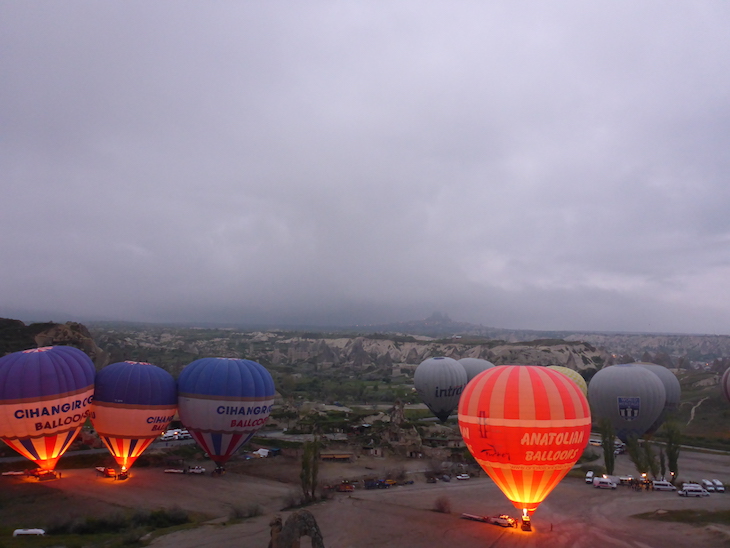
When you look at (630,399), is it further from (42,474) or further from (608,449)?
(42,474)

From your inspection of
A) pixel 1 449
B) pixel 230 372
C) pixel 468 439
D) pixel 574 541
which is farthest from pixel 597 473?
pixel 1 449

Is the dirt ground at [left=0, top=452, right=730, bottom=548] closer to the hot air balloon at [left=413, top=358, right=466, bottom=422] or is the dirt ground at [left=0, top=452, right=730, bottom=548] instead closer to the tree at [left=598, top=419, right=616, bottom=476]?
the tree at [left=598, top=419, right=616, bottom=476]

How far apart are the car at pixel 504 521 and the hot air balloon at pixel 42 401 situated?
15.9 m

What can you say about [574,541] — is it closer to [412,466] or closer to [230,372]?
[412,466]

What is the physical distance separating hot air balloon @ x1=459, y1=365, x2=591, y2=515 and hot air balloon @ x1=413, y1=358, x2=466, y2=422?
1963 centimetres

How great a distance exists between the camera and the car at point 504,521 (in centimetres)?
1459

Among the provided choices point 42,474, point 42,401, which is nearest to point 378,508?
point 42,401

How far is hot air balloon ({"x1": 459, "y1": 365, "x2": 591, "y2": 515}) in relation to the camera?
13.4m

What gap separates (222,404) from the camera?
1872 centimetres

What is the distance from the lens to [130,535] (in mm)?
13258

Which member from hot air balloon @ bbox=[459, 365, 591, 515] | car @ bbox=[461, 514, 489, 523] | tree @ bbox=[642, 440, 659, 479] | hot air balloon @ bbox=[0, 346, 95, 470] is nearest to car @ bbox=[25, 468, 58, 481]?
hot air balloon @ bbox=[0, 346, 95, 470]

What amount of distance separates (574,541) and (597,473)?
11.3 metres

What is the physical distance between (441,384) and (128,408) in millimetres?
22170

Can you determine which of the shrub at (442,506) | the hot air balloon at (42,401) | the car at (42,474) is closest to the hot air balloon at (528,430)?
the shrub at (442,506)
